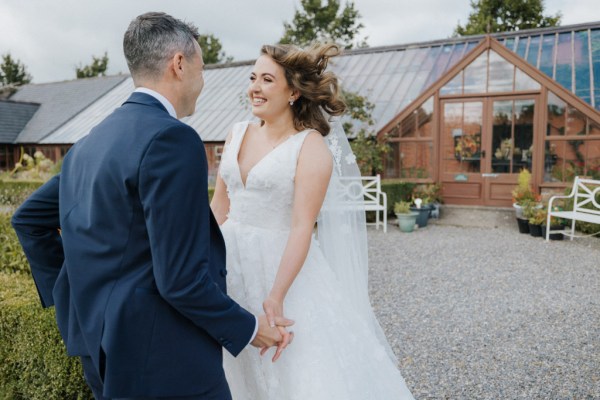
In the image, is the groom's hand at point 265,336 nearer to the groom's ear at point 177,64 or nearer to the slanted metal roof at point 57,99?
the groom's ear at point 177,64

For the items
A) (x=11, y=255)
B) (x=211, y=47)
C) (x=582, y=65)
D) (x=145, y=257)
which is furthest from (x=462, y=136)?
(x=211, y=47)

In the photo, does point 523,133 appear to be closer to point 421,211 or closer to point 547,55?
point 547,55

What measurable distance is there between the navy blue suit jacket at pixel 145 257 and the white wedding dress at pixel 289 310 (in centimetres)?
60

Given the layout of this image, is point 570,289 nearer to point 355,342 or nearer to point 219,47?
point 355,342

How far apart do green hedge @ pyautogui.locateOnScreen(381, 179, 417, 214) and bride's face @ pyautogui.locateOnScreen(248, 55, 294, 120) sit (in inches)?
354

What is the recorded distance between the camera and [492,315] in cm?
511

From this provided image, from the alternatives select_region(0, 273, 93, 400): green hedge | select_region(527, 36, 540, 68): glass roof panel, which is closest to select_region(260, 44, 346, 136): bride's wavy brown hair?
select_region(0, 273, 93, 400): green hedge

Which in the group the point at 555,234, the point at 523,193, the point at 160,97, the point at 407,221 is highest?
the point at 160,97

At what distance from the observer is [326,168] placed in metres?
2.13

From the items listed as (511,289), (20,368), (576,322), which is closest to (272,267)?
(20,368)

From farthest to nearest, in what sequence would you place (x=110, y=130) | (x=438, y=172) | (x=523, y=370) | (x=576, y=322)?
(x=438, y=172) → (x=576, y=322) → (x=523, y=370) → (x=110, y=130)

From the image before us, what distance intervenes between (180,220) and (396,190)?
10470 mm

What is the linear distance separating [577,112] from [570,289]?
652cm

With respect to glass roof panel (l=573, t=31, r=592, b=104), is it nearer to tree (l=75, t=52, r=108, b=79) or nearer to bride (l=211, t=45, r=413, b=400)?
bride (l=211, t=45, r=413, b=400)
